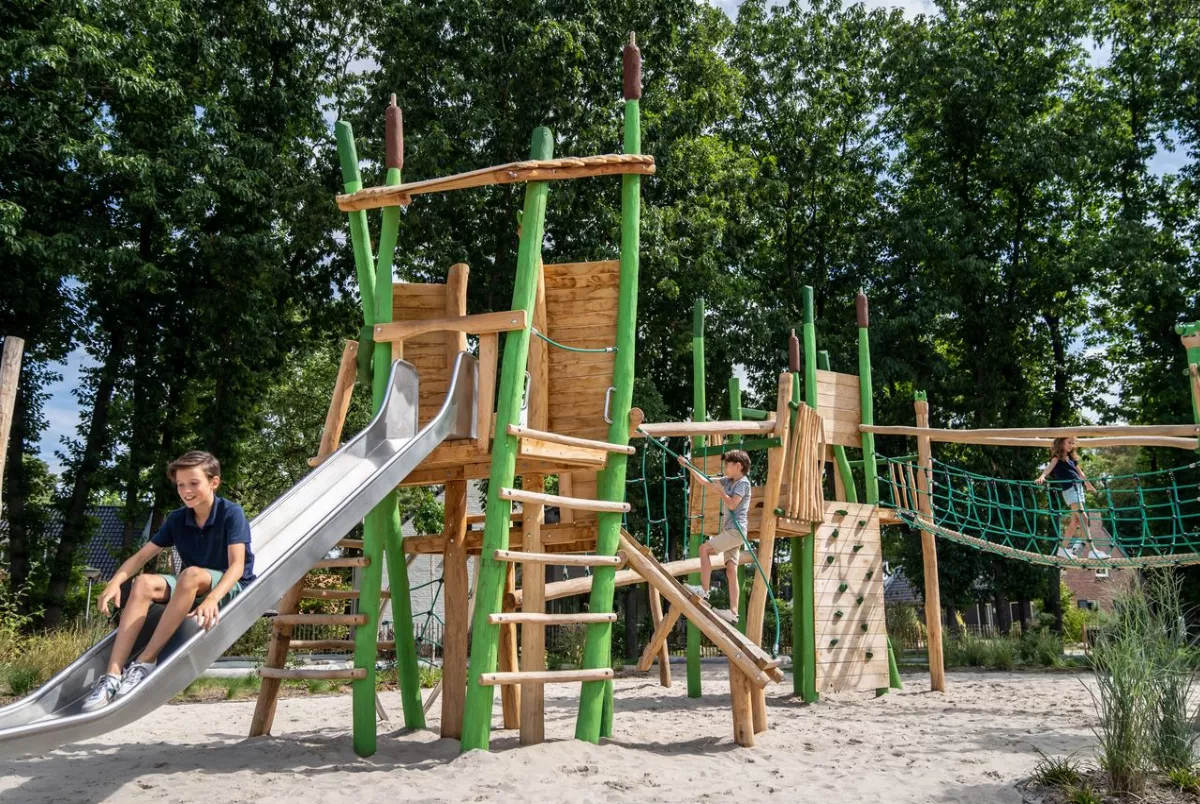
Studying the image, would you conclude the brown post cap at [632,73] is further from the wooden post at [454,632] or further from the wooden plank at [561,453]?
the wooden post at [454,632]

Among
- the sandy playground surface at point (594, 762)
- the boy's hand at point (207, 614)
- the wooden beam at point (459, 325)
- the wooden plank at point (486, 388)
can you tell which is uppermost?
the wooden beam at point (459, 325)

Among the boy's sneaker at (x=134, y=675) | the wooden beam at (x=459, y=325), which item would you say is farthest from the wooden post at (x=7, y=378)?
the boy's sneaker at (x=134, y=675)

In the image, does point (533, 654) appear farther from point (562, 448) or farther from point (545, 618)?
point (562, 448)

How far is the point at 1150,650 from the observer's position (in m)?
6.36

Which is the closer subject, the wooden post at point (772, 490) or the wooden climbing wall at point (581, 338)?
the wooden climbing wall at point (581, 338)

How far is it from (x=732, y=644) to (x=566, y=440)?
199cm

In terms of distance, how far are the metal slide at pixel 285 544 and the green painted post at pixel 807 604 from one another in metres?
5.28

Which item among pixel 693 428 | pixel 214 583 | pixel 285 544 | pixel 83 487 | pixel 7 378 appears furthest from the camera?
pixel 83 487

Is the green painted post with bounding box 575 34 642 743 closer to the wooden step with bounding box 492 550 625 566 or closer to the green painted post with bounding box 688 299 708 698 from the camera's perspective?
the wooden step with bounding box 492 550 625 566

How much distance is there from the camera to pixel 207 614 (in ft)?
16.9

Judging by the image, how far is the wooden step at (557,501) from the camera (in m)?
7.07

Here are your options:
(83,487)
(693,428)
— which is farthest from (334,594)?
(83,487)

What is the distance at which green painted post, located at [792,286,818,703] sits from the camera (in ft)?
38.3

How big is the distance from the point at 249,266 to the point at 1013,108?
19161 mm
